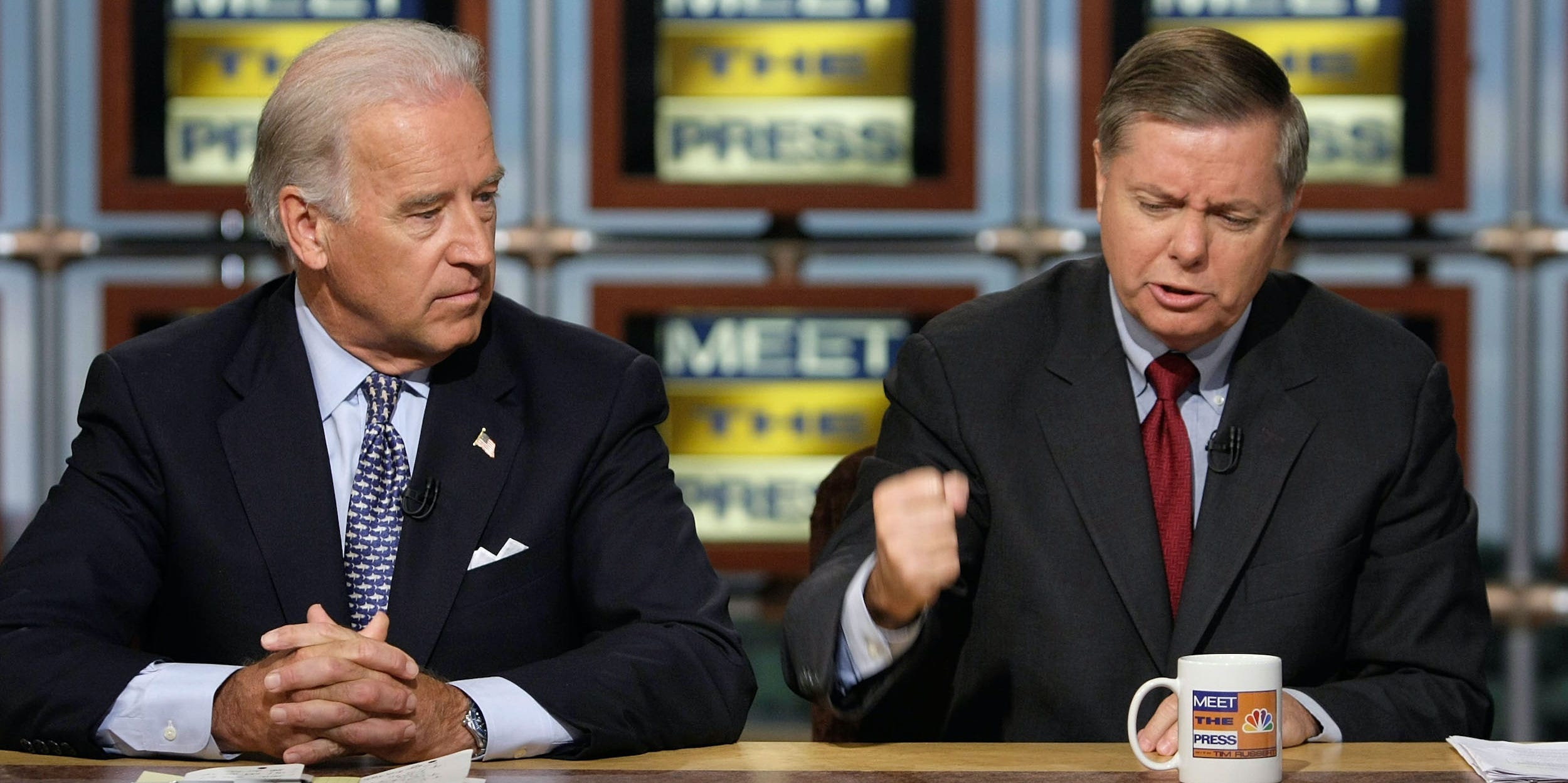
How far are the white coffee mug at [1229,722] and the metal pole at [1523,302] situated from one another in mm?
2427

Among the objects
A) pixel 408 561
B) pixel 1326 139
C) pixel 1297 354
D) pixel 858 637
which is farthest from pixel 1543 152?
pixel 408 561

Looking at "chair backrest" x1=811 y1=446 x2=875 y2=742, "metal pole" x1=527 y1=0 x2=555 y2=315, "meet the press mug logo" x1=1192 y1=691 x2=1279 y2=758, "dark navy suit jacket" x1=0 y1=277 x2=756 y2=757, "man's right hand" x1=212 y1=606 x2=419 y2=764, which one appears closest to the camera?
"meet the press mug logo" x1=1192 y1=691 x2=1279 y2=758

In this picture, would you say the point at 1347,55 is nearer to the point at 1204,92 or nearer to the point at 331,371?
the point at 1204,92

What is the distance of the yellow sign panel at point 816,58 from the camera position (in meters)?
3.81

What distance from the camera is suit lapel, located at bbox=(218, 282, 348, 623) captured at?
7.20 feet

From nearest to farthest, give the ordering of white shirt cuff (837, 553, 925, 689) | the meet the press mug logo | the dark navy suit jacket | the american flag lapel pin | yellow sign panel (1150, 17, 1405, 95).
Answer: the meet the press mug logo < white shirt cuff (837, 553, 925, 689) < the dark navy suit jacket < the american flag lapel pin < yellow sign panel (1150, 17, 1405, 95)

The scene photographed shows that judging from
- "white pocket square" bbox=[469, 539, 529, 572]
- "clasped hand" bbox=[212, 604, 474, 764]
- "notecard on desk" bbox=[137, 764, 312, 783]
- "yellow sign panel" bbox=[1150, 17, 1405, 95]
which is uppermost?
"yellow sign panel" bbox=[1150, 17, 1405, 95]

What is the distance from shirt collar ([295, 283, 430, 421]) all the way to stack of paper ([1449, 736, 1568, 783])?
1385 millimetres

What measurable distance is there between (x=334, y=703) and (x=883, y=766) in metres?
0.59

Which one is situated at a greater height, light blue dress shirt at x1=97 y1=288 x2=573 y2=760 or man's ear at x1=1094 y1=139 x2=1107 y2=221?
man's ear at x1=1094 y1=139 x2=1107 y2=221

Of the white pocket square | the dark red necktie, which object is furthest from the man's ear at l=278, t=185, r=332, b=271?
the dark red necktie

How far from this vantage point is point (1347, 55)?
379 cm

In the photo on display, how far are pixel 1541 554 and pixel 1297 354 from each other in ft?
6.07

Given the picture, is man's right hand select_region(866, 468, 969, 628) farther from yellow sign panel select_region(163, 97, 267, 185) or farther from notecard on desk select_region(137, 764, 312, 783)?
yellow sign panel select_region(163, 97, 267, 185)
